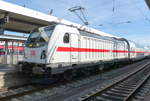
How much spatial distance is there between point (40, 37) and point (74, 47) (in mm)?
2350

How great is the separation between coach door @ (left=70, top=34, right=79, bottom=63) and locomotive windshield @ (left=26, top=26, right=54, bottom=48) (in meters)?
1.59

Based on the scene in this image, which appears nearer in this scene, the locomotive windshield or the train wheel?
the locomotive windshield

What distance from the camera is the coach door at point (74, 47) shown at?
10.7 metres

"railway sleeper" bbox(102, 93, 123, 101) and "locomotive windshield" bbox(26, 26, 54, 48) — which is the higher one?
"locomotive windshield" bbox(26, 26, 54, 48)

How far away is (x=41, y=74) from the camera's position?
895cm

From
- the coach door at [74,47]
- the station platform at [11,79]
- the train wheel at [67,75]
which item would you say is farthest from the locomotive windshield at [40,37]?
the train wheel at [67,75]

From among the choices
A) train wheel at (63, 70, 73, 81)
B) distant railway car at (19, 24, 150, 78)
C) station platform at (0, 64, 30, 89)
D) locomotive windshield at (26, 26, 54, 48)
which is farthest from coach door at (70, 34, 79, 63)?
station platform at (0, 64, 30, 89)

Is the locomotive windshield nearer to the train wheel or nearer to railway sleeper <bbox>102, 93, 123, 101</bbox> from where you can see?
the train wheel

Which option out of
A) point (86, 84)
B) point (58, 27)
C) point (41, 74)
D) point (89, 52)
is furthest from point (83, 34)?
point (41, 74)

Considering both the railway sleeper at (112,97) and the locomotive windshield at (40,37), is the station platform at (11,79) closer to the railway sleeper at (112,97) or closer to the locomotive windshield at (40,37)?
the locomotive windshield at (40,37)

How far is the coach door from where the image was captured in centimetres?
1069

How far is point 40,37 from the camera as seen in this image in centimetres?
1003

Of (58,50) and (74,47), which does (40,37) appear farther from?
(74,47)

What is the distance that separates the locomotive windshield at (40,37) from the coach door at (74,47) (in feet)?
5.20
